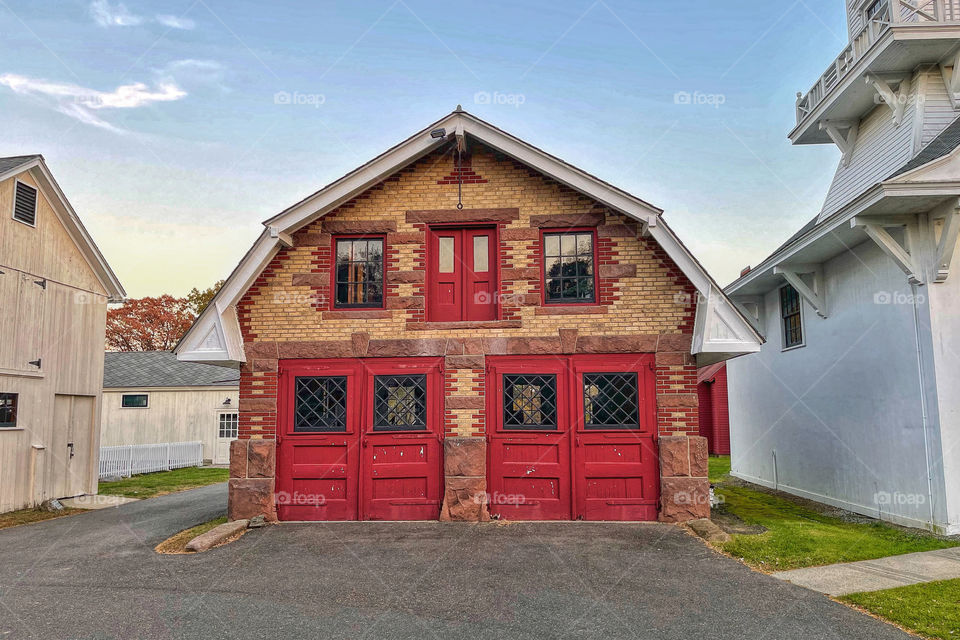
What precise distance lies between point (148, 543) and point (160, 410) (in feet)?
60.2

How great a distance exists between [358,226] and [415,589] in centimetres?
616

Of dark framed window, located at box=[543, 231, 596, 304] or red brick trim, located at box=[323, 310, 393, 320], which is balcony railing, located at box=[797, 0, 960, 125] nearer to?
dark framed window, located at box=[543, 231, 596, 304]

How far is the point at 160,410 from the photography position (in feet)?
86.1

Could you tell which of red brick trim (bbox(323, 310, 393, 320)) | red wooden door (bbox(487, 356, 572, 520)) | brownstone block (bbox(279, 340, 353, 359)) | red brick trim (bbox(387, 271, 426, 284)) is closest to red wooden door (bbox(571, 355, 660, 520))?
red wooden door (bbox(487, 356, 572, 520))

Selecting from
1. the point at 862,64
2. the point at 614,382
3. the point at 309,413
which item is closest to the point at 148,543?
the point at 309,413

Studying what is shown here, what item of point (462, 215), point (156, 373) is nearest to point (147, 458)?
point (156, 373)

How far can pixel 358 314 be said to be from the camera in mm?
→ 10805

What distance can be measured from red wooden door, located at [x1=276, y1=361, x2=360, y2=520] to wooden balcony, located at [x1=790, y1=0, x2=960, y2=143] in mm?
10657

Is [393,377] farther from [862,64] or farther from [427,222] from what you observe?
[862,64]

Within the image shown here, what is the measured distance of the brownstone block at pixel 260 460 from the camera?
10414mm

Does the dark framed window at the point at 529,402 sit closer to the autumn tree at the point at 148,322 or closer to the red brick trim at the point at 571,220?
the red brick trim at the point at 571,220

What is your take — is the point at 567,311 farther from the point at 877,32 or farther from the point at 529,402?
the point at 877,32

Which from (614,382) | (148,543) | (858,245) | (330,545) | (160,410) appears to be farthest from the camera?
(160,410)

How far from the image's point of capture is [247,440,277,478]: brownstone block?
34.2ft
